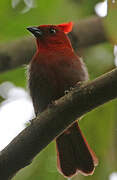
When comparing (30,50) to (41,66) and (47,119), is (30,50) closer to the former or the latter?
(41,66)

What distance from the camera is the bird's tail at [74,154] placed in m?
3.02

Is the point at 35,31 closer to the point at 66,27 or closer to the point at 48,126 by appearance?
the point at 66,27

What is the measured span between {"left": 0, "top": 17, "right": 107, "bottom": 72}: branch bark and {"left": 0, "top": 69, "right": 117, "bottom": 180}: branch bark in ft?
4.46

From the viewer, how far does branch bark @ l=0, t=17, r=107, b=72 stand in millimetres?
3377

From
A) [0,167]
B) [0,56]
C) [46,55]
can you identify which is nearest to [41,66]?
[46,55]

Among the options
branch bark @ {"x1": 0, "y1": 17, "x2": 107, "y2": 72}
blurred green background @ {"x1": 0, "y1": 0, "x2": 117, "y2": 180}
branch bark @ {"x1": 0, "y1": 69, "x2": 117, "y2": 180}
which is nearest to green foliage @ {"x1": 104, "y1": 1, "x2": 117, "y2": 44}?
blurred green background @ {"x1": 0, "y1": 0, "x2": 117, "y2": 180}

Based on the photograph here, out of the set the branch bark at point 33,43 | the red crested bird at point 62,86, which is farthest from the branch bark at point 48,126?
the branch bark at point 33,43

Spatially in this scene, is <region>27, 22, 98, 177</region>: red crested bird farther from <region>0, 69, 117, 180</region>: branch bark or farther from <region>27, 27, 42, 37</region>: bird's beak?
<region>0, 69, 117, 180</region>: branch bark

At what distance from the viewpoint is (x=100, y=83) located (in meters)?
2.01

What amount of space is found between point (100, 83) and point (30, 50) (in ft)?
5.62

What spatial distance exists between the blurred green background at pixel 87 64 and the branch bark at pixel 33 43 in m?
0.09

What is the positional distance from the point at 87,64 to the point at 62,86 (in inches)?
28.0

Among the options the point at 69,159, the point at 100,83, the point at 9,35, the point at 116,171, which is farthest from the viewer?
the point at 9,35

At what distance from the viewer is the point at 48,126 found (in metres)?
2.10
